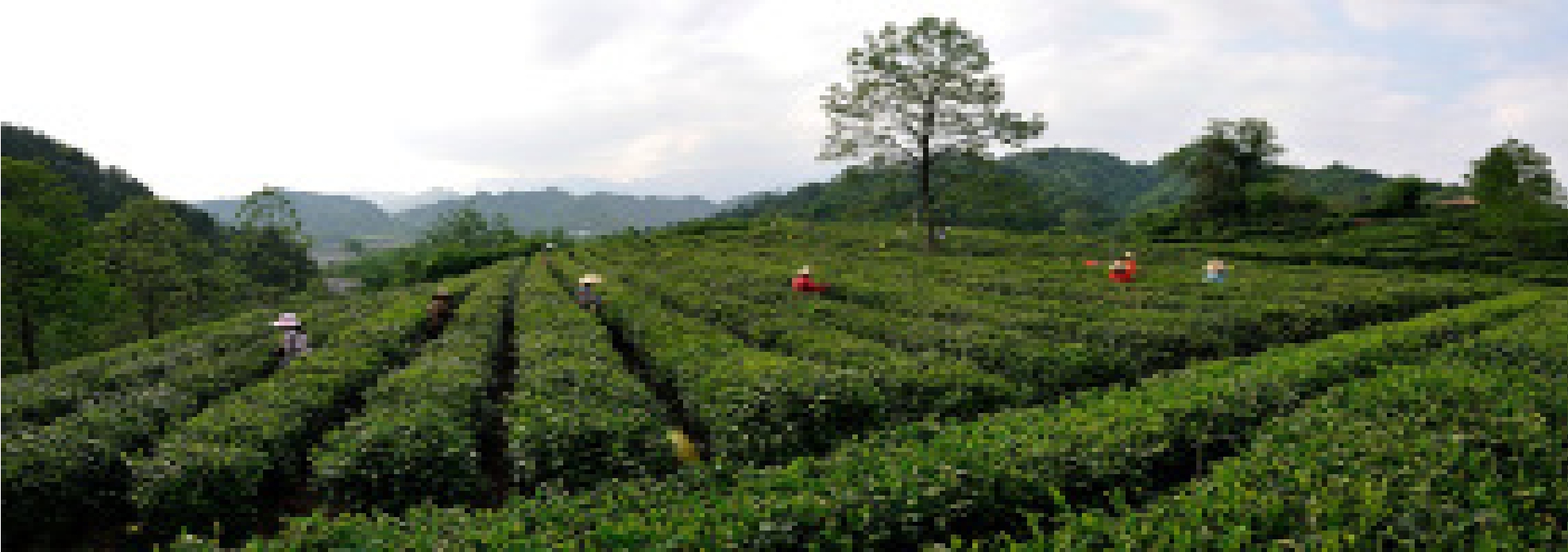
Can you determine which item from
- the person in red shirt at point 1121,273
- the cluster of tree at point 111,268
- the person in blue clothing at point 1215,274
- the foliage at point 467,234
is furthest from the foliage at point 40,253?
the foliage at point 467,234

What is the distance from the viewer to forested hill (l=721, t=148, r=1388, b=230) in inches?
1529

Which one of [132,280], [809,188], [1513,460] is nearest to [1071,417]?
[1513,460]

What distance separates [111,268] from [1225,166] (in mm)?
98442

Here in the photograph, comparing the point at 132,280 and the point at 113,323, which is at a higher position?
the point at 132,280

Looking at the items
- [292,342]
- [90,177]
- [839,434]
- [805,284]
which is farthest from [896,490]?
[90,177]

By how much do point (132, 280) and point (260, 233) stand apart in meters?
14.8

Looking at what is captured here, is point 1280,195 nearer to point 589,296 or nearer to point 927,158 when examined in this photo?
point 927,158

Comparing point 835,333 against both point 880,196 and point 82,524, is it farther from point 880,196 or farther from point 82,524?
point 880,196

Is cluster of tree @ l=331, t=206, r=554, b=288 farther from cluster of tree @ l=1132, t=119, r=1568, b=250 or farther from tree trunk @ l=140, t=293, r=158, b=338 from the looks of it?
cluster of tree @ l=1132, t=119, r=1568, b=250

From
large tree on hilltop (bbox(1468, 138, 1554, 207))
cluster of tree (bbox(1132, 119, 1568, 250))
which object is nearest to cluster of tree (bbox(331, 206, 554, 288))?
cluster of tree (bbox(1132, 119, 1568, 250))

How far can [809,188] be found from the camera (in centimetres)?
Answer: 18050

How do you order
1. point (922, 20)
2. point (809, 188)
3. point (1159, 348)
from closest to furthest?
point (1159, 348)
point (922, 20)
point (809, 188)

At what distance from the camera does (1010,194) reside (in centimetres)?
3850

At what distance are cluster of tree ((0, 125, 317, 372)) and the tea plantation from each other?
18.3 m
